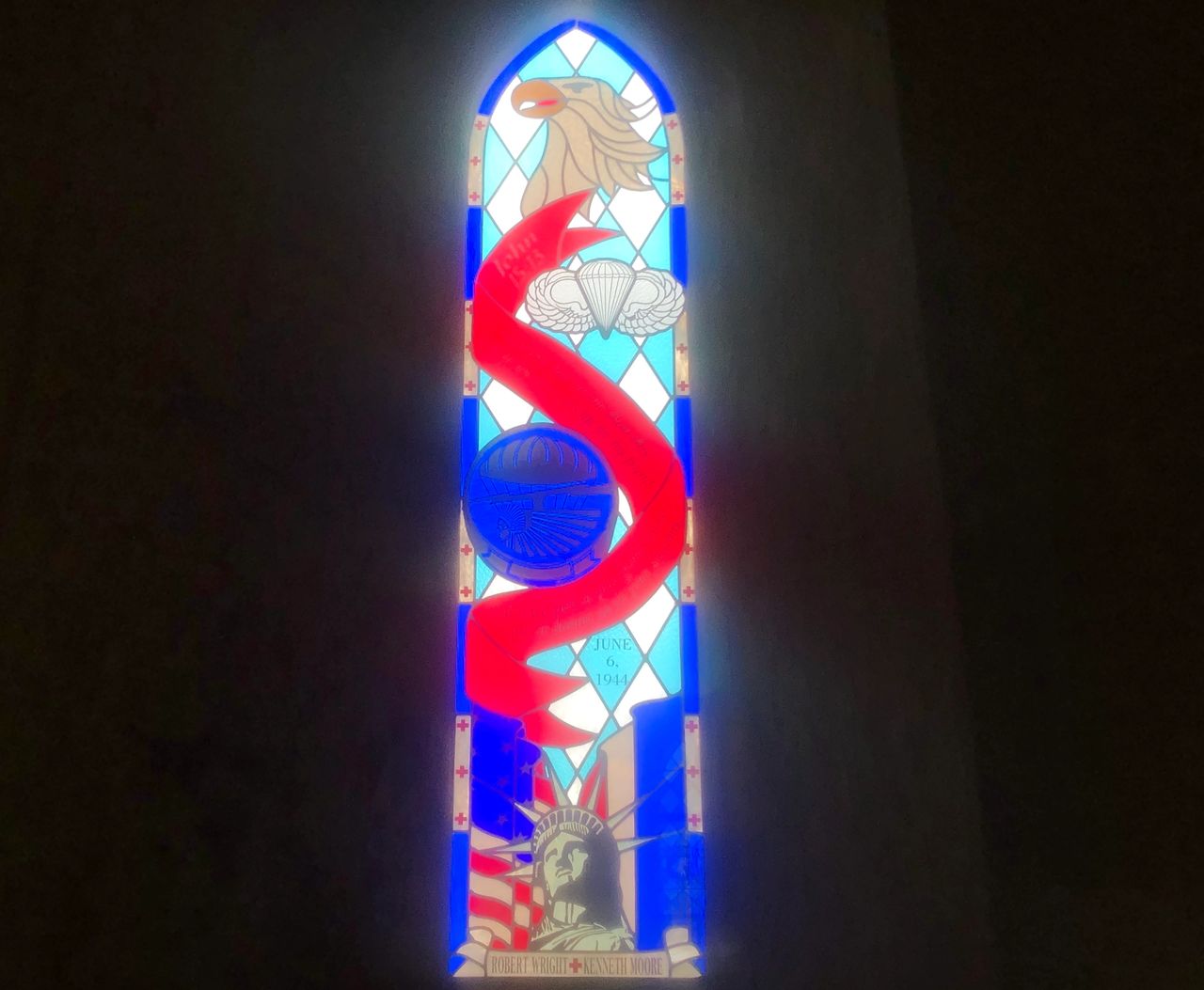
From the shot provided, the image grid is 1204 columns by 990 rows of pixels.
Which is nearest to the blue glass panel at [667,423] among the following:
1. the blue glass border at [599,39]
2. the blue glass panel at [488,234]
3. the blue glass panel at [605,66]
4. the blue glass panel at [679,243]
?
the blue glass panel at [679,243]

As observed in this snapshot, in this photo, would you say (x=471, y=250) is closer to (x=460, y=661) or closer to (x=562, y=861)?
(x=460, y=661)

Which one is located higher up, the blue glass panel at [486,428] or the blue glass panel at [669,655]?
the blue glass panel at [486,428]

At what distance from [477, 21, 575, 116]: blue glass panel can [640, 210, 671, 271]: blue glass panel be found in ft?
1.18

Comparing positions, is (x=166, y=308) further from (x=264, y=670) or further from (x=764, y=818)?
(x=764, y=818)

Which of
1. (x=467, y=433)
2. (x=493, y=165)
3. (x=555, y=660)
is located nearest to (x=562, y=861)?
(x=555, y=660)

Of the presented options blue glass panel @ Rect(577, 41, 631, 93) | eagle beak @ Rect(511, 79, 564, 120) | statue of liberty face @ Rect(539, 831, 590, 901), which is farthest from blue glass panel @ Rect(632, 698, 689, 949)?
blue glass panel @ Rect(577, 41, 631, 93)

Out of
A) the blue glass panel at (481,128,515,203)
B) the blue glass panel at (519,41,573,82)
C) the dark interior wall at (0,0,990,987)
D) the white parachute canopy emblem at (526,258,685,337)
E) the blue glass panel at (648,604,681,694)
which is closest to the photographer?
the dark interior wall at (0,0,990,987)

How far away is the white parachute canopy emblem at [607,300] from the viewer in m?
2.18

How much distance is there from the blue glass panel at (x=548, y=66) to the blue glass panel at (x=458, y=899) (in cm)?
172

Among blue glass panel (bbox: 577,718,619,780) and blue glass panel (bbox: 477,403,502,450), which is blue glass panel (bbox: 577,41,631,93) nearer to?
blue glass panel (bbox: 477,403,502,450)

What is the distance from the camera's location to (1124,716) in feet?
4.38

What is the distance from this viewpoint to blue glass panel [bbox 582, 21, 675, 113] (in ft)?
7.84

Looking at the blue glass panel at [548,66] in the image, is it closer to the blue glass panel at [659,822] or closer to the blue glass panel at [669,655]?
the blue glass panel at [669,655]

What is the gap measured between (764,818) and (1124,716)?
66cm
